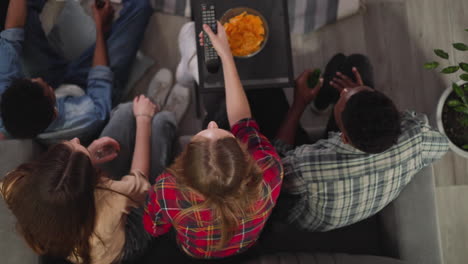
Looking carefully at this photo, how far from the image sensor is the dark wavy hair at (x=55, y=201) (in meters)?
0.94

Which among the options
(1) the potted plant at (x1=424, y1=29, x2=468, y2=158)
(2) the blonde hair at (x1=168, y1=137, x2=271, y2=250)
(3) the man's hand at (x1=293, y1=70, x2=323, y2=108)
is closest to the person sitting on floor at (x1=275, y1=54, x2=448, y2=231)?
(2) the blonde hair at (x1=168, y1=137, x2=271, y2=250)

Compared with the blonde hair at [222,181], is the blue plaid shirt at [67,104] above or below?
above

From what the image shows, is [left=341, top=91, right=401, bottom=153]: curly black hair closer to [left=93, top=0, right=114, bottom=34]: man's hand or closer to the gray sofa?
the gray sofa

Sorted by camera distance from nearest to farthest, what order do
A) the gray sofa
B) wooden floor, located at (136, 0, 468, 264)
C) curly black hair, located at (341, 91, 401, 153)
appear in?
curly black hair, located at (341, 91, 401, 153) → the gray sofa → wooden floor, located at (136, 0, 468, 264)

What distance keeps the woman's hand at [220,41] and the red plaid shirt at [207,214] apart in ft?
1.09

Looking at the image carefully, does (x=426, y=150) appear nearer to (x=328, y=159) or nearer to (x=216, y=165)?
(x=328, y=159)

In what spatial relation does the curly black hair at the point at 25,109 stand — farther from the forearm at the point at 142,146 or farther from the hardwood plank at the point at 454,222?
the hardwood plank at the point at 454,222

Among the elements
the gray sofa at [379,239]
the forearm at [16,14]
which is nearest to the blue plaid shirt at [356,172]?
the gray sofa at [379,239]

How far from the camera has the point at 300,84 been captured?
5.38 feet

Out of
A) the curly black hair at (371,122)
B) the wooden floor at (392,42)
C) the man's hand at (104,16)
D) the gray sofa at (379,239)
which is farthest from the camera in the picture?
the wooden floor at (392,42)

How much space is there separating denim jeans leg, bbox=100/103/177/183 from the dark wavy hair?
0.43 meters

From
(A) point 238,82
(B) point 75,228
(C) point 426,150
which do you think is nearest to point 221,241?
(B) point 75,228

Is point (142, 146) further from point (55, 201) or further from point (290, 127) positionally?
point (290, 127)

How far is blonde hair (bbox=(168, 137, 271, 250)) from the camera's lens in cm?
90
